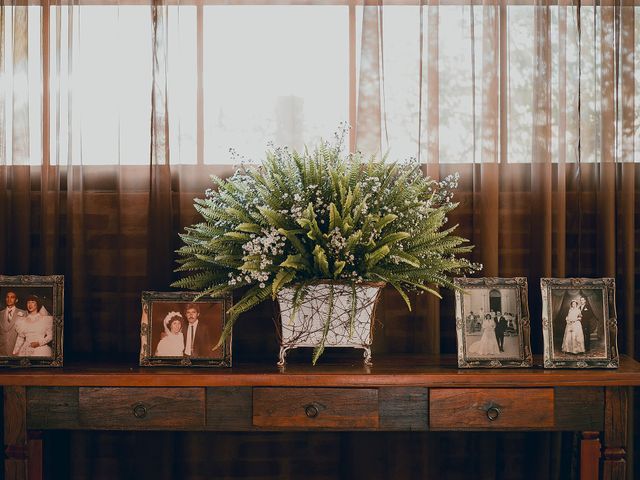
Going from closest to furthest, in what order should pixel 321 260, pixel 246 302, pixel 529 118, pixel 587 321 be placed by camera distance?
pixel 321 260, pixel 246 302, pixel 587 321, pixel 529 118

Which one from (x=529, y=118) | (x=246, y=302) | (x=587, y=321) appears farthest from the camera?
(x=529, y=118)

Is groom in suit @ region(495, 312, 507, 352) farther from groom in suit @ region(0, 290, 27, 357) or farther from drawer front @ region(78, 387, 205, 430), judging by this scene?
groom in suit @ region(0, 290, 27, 357)

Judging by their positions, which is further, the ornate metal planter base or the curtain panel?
the curtain panel

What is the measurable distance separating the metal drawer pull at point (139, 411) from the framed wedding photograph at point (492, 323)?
1030 millimetres

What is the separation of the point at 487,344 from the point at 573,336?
0.29m

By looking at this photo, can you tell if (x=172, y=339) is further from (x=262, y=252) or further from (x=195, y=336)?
(x=262, y=252)

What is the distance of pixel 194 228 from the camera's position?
265 centimetres

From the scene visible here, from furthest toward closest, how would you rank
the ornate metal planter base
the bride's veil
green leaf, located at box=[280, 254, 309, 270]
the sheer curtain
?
the sheer curtain < the bride's veil < the ornate metal planter base < green leaf, located at box=[280, 254, 309, 270]

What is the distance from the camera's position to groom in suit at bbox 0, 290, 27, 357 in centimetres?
245

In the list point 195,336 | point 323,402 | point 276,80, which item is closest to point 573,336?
point 323,402

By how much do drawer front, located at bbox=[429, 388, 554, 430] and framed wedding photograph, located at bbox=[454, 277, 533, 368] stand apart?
130mm

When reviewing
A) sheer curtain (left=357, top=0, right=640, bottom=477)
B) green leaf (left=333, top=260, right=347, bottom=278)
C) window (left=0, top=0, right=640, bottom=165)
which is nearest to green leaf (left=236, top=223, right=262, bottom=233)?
green leaf (left=333, top=260, right=347, bottom=278)

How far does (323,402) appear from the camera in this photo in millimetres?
2277

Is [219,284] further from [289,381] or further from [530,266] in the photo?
[530,266]
